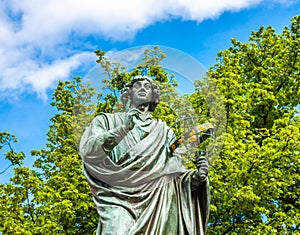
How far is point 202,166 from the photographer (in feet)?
22.2

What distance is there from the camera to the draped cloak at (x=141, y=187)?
21.4 feet

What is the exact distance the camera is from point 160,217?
6605 mm

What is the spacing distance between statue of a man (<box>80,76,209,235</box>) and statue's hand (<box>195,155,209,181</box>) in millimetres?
12

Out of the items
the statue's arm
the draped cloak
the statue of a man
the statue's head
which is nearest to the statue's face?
the statue's head

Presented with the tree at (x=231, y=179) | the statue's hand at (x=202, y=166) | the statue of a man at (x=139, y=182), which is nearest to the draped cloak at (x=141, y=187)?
the statue of a man at (x=139, y=182)

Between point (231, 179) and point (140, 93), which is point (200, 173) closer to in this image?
point (140, 93)

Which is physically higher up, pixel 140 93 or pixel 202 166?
pixel 140 93

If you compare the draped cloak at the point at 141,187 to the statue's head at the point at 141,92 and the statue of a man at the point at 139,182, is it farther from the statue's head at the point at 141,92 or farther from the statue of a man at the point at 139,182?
the statue's head at the point at 141,92

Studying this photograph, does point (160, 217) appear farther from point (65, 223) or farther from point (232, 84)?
point (232, 84)

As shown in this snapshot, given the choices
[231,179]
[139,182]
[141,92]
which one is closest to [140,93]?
[141,92]

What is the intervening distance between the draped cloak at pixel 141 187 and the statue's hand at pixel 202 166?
0.52 feet

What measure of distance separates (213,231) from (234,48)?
27.2 feet

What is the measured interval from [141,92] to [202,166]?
134 centimetres

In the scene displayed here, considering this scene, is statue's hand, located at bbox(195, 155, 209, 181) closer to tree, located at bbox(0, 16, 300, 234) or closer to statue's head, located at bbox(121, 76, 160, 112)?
statue's head, located at bbox(121, 76, 160, 112)
